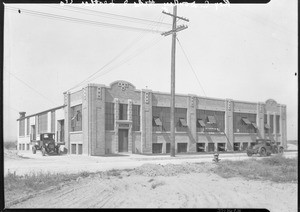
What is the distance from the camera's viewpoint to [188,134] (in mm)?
14734

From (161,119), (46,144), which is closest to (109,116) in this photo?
(161,119)

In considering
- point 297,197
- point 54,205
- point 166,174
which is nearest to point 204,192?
point 166,174

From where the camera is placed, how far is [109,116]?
14117 millimetres

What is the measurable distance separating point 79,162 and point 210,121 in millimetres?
6577

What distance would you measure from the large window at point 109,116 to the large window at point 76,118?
44.6 inches

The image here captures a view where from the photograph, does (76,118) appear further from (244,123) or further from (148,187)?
(244,123)

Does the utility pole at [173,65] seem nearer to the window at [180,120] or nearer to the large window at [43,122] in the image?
the window at [180,120]

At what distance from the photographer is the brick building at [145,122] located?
44.3ft

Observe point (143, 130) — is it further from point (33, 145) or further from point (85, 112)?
point (33, 145)

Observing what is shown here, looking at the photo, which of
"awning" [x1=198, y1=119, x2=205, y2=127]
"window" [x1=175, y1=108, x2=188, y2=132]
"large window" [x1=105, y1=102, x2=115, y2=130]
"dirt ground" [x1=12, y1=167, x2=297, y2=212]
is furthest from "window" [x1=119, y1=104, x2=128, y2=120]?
"awning" [x1=198, y1=119, x2=205, y2=127]

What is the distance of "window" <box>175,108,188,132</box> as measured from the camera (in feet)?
47.4

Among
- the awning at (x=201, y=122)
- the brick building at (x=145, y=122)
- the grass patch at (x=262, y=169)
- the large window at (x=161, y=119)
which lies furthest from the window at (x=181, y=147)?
the grass patch at (x=262, y=169)

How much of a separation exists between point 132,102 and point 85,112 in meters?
2.14

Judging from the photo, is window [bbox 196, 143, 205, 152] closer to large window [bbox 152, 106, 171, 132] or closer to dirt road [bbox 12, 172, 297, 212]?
large window [bbox 152, 106, 171, 132]
